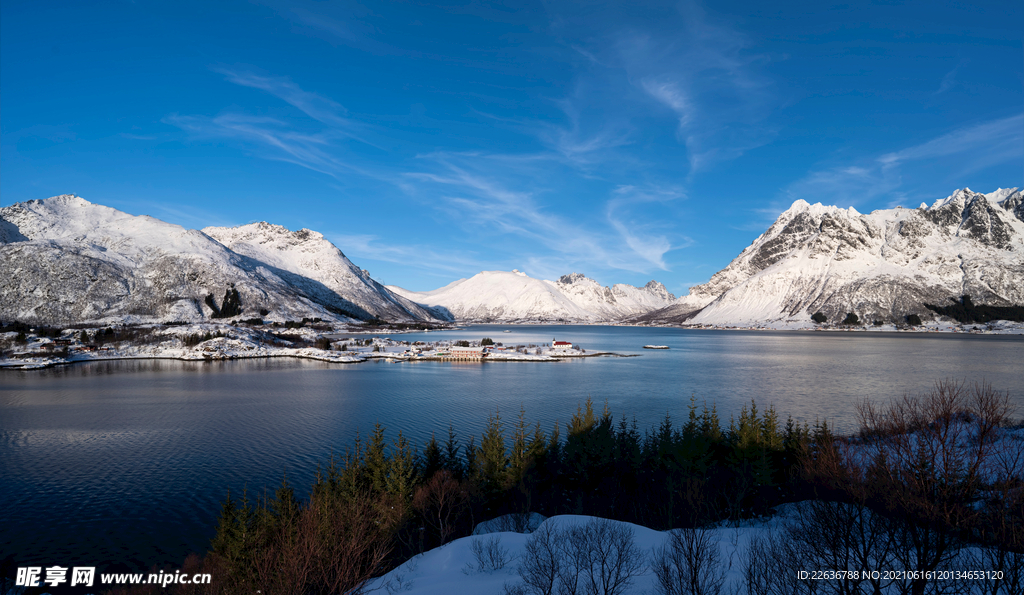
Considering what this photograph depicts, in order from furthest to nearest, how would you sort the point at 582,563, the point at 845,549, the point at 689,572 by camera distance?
the point at 582,563
the point at 845,549
the point at 689,572

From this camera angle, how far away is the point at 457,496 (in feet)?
78.7

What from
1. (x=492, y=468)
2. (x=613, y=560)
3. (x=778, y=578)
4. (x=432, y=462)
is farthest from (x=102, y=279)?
(x=778, y=578)

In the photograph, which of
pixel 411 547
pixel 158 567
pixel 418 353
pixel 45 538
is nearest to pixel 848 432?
pixel 411 547

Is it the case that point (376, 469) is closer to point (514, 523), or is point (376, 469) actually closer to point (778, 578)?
point (514, 523)

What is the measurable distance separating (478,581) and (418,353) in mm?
104700

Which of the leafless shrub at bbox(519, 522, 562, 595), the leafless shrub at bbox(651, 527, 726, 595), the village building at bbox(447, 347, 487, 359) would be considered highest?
the leafless shrub at bbox(651, 527, 726, 595)

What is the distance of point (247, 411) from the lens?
4788 cm

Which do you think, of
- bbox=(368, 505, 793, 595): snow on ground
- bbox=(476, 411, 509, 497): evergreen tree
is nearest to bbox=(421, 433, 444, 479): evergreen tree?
bbox=(476, 411, 509, 497): evergreen tree

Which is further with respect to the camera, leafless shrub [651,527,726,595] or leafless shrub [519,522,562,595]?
leafless shrub [519,522,562,595]

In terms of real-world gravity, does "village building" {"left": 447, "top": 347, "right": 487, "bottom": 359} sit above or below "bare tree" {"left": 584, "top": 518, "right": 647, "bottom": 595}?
below

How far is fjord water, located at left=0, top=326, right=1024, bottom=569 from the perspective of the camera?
22.4m

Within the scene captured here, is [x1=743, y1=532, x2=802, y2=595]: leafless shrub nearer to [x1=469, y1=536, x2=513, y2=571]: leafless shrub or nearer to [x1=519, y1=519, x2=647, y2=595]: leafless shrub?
[x1=519, y1=519, x2=647, y2=595]: leafless shrub

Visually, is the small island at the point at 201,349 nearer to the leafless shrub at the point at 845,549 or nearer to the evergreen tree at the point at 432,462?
the evergreen tree at the point at 432,462

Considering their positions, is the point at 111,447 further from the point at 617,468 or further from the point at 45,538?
the point at 617,468
